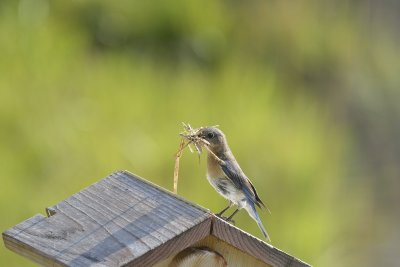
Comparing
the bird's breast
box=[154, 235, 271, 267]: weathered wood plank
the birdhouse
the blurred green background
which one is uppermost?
the birdhouse

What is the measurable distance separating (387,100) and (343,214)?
3.36m

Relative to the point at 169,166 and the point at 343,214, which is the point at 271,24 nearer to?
the point at 343,214

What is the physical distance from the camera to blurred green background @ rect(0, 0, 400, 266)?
270 inches

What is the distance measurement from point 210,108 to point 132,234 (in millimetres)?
4547

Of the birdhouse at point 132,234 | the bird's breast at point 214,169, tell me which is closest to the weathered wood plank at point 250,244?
the birdhouse at point 132,234

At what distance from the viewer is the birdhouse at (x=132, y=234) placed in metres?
3.17

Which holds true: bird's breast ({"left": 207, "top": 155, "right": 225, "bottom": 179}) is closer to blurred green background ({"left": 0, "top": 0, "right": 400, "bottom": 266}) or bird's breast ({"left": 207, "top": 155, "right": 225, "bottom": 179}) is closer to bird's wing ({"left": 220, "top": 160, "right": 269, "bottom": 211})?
bird's wing ({"left": 220, "top": 160, "right": 269, "bottom": 211})

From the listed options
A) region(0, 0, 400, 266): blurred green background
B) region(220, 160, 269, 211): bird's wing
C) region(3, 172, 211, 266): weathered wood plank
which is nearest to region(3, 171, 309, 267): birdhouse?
region(3, 172, 211, 266): weathered wood plank

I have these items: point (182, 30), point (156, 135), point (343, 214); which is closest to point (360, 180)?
point (343, 214)

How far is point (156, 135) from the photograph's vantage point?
23.8 feet

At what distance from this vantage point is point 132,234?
3.24m

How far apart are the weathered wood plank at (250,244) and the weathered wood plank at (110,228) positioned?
0.15 feet

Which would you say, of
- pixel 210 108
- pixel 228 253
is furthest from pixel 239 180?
pixel 210 108

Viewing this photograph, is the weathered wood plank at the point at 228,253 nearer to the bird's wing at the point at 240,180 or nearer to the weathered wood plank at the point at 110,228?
the weathered wood plank at the point at 110,228
